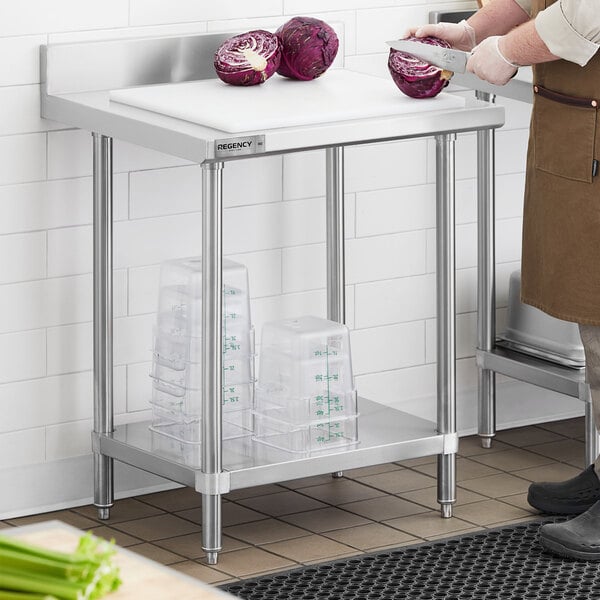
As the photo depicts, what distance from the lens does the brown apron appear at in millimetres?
3393

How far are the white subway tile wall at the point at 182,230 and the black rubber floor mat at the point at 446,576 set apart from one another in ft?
2.49

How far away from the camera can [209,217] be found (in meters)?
3.32

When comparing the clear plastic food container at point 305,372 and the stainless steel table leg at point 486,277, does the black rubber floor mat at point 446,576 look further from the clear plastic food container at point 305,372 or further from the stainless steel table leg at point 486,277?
the stainless steel table leg at point 486,277

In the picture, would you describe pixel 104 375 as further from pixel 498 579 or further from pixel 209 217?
pixel 498 579

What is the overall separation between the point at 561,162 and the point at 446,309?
1.56ft

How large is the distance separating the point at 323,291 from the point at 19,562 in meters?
2.47

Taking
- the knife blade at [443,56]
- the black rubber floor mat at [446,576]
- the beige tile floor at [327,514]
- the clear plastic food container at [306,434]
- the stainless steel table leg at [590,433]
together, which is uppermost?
the knife blade at [443,56]

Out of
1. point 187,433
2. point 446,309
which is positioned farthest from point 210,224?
point 446,309

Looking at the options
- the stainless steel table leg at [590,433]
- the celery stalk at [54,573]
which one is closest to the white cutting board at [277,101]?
the stainless steel table leg at [590,433]

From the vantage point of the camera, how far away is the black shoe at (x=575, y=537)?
3.54 m

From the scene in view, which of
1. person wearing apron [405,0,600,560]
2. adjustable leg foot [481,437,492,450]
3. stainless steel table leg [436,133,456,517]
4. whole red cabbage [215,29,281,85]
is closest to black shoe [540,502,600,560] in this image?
person wearing apron [405,0,600,560]

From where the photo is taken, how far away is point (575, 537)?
356cm

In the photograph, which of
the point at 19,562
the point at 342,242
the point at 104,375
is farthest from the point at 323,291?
the point at 19,562

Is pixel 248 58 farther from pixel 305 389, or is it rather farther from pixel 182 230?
pixel 305 389
